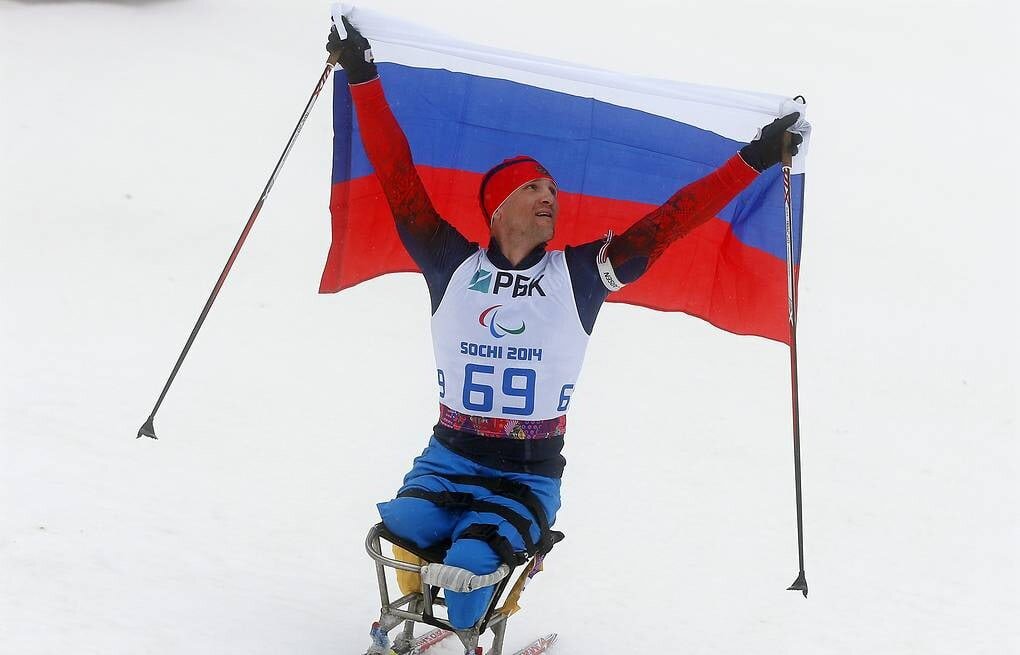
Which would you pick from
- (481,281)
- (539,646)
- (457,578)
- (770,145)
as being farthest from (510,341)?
(539,646)

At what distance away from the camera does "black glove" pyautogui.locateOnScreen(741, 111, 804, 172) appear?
142 inches

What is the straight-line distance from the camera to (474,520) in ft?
11.0

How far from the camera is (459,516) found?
11.3 ft

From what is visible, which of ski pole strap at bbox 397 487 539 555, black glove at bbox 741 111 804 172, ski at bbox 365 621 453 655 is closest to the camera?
ski pole strap at bbox 397 487 539 555

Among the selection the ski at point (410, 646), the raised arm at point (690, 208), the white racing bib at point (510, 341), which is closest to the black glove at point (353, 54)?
the white racing bib at point (510, 341)

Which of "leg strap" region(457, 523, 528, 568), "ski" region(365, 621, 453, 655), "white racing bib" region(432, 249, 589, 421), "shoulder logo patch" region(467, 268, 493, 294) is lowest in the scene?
"ski" region(365, 621, 453, 655)

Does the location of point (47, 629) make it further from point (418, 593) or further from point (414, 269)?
point (414, 269)

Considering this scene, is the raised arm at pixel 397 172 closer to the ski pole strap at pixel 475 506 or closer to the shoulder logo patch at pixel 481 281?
the shoulder logo patch at pixel 481 281

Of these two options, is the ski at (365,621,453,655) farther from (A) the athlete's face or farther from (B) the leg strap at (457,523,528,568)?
(A) the athlete's face

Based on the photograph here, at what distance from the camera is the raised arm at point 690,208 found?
3646 mm

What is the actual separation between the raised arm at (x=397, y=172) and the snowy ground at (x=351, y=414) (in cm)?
134

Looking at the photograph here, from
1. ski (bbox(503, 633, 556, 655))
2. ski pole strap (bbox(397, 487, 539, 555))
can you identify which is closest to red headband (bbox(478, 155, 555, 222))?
ski pole strap (bbox(397, 487, 539, 555))

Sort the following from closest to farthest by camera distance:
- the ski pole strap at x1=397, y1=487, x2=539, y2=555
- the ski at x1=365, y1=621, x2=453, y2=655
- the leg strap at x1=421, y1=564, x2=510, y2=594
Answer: the leg strap at x1=421, y1=564, x2=510, y2=594
the ski pole strap at x1=397, y1=487, x2=539, y2=555
the ski at x1=365, y1=621, x2=453, y2=655

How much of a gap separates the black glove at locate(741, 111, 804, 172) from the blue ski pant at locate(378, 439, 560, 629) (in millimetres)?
1196
